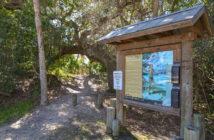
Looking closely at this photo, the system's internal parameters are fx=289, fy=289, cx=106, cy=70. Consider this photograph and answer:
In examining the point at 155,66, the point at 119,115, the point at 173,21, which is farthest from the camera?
the point at 119,115

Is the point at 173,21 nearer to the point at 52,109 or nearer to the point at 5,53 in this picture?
the point at 52,109

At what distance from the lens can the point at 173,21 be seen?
5918mm

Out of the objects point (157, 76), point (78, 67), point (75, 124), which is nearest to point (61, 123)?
point (75, 124)

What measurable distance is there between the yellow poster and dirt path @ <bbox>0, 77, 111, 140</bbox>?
142 cm

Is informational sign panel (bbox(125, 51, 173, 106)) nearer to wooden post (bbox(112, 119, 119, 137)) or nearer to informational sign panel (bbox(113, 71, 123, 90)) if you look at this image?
informational sign panel (bbox(113, 71, 123, 90))

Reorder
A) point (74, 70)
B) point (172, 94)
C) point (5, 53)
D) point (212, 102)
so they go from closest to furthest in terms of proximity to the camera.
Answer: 1. point (172, 94)
2. point (212, 102)
3. point (5, 53)
4. point (74, 70)

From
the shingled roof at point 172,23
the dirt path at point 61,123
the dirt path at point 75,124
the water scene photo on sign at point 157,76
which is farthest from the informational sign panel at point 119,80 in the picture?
the dirt path at point 61,123

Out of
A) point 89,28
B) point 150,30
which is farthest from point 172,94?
point 89,28

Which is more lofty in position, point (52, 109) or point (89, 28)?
point (89, 28)

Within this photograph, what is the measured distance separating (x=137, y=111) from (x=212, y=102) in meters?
2.82

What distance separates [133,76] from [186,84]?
187 cm

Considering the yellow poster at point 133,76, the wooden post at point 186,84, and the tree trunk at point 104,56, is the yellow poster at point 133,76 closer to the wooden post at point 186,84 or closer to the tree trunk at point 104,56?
the wooden post at point 186,84

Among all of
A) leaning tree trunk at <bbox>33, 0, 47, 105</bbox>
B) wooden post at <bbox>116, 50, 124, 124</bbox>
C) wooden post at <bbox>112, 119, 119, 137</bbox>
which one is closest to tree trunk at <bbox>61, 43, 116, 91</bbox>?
leaning tree trunk at <bbox>33, 0, 47, 105</bbox>

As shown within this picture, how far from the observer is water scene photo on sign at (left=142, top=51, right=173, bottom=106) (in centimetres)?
650
